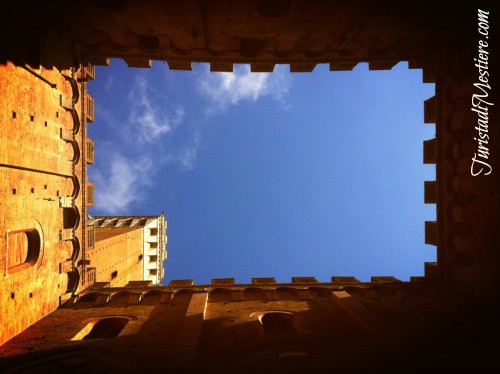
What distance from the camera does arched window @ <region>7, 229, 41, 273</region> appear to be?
32.7 feet

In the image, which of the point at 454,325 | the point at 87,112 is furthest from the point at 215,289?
the point at 87,112

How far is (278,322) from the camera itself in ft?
39.6

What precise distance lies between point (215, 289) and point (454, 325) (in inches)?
334

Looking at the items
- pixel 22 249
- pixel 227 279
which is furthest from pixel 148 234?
pixel 22 249

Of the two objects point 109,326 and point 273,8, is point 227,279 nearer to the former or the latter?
point 109,326

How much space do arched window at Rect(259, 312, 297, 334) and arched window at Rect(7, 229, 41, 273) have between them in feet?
26.5

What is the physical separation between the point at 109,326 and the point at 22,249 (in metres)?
4.02

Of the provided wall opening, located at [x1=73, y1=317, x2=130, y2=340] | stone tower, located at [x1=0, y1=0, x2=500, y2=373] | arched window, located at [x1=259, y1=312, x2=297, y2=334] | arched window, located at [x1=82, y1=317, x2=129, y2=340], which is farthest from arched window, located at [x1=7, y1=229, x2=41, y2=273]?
arched window, located at [x1=259, y1=312, x2=297, y2=334]

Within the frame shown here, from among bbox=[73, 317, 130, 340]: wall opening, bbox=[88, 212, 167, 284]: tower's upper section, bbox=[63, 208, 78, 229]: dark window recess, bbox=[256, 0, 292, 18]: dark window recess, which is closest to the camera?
bbox=[256, 0, 292, 18]: dark window recess

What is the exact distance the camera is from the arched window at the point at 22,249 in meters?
9.98

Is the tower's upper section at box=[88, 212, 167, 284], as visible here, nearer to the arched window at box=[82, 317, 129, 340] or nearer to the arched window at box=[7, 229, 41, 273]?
the arched window at box=[82, 317, 129, 340]

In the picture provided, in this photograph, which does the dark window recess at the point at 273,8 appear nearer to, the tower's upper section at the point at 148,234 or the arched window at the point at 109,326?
the arched window at the point at 109,326

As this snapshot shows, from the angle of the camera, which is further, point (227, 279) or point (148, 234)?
point (148, 234)

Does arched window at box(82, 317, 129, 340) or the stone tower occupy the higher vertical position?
the stone tower
